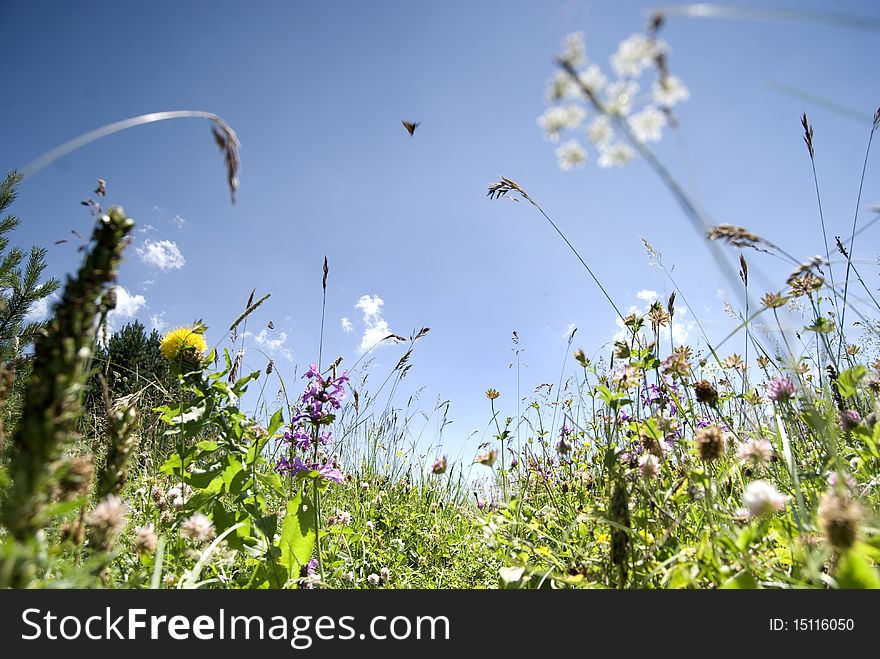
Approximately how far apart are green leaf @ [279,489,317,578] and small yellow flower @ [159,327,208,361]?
37.4 inches

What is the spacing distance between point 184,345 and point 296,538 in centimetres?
111

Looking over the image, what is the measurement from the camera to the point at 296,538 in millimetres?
1896

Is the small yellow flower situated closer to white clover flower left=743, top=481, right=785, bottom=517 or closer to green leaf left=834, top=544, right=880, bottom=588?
white clover flower left=743, top=481, right=785, bottom=517

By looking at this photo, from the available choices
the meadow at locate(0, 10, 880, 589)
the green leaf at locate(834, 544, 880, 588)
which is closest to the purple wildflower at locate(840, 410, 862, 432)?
the meadow at locate(0, 10, 880, 589)

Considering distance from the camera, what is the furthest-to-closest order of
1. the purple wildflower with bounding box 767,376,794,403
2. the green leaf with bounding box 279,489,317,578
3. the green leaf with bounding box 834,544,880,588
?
the green leaf with bounding box 279,489,317,578 < the purple wildflower with bounding box 767,376,794,403 < the green leaf with bounding box 834,544,880,588

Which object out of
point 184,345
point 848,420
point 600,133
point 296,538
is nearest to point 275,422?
point 296,538

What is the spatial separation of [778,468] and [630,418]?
655mm

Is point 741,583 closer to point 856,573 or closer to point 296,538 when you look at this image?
point 856,573

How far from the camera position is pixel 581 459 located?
126 inches

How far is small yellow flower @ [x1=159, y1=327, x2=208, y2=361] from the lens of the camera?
2340 millimetres

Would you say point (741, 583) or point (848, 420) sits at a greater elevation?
point (848, 420)

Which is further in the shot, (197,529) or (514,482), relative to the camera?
(514,482)
